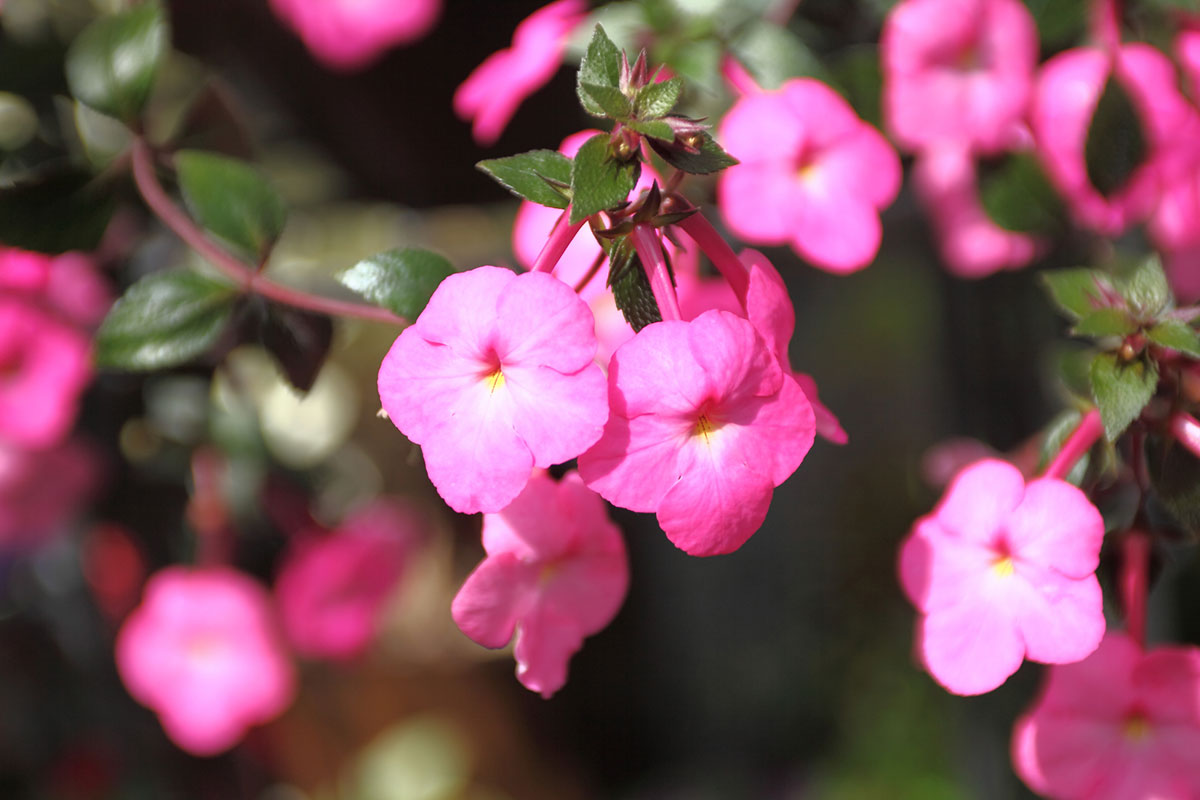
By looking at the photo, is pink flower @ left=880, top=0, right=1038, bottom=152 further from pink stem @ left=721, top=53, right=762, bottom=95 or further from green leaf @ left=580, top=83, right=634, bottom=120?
green leaf @ left=580, top=83, right=634, bottom=120

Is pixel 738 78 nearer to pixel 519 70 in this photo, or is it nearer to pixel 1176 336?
pixel 519 70

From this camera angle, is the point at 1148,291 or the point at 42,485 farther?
the point at 42,485

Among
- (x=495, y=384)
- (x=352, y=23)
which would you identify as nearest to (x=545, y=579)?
(x=495, y=384)

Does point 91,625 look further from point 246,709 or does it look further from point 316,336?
point 316,336

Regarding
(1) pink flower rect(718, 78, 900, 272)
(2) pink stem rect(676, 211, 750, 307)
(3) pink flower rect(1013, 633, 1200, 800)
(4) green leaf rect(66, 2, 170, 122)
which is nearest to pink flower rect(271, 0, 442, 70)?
(4) green leaf rect(66, 2, 170, 122)

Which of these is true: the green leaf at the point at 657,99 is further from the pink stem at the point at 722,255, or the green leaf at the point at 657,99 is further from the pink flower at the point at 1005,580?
the pink flower at the point at 1005,580

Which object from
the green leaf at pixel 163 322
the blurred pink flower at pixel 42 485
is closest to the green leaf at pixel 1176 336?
the green leaf at pixel 163 322
